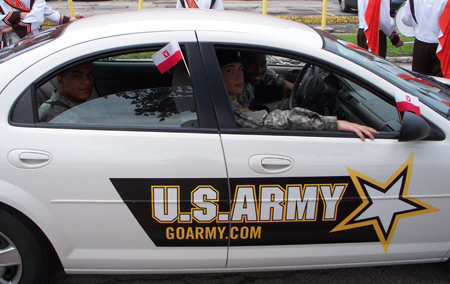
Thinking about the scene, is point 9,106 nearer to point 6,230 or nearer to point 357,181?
point 6,230

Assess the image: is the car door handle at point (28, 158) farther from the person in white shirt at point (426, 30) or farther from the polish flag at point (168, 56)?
the person in white shirt at point (426, 30)

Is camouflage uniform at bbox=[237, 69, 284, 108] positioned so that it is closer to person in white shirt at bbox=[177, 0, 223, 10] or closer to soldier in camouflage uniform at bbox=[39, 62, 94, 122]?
soldier in camouflage uniform at bbox=[39, 62, 94, 122]

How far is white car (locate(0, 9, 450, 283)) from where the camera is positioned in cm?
223

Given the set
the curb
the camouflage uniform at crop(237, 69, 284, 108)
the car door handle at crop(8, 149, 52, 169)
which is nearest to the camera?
the car door handle at crop(8, 149, 52, 169)

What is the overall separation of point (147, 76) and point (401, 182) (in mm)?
2000

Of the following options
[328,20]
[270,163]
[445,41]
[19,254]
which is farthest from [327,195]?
[328,20]

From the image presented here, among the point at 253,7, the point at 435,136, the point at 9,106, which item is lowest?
the point at 253,7

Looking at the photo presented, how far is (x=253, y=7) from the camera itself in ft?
51.5

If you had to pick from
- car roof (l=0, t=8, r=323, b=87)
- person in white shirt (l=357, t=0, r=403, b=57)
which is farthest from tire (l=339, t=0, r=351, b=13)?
car roof (l=0, t=8, r=323, b=87)

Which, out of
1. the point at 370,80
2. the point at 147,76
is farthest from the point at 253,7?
the point at 370,80

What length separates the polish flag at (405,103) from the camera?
7.67ft

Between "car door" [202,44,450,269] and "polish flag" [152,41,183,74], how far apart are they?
0.16 m

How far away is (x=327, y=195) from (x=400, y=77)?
933mm

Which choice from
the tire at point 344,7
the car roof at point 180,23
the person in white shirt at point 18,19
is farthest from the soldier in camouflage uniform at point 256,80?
the tire at point 344,7
